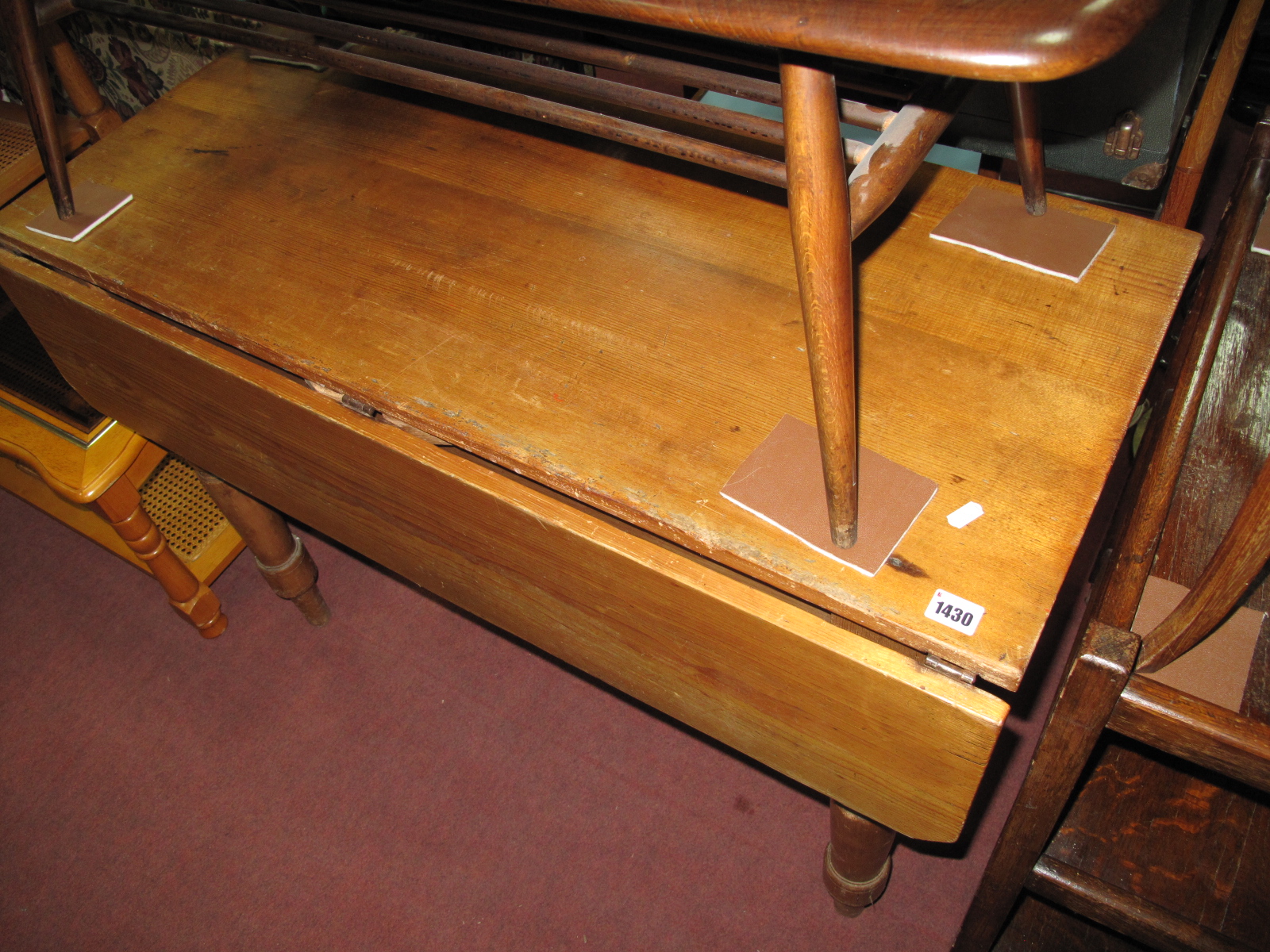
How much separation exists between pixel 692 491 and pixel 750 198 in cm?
44

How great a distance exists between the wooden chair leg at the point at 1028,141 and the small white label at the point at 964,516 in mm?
387

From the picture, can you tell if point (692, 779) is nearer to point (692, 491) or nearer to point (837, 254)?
point (692, 491)

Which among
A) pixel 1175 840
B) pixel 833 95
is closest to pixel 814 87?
pixel 833 95

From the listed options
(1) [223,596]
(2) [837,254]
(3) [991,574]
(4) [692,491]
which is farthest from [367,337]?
(1) [223,596]

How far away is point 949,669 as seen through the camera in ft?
2.19

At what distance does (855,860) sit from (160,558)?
1.17 m

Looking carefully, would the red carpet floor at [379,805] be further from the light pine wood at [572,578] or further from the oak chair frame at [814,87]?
the light pine wood at [572,578]

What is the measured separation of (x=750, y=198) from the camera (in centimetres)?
103

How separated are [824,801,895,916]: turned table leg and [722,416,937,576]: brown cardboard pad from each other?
378 millimetres

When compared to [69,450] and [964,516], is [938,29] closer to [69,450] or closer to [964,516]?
[964,516]

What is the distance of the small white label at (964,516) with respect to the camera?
721 mm

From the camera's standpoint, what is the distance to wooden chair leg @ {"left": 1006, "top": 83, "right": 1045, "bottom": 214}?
2.77 feet

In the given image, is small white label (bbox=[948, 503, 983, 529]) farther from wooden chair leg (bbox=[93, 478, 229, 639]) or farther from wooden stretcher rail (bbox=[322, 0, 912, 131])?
wooden chair leg (bbox=[93, 478, 229, 639])


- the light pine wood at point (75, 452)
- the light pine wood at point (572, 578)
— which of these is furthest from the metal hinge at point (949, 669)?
the light pine wood at point (75, 452)
